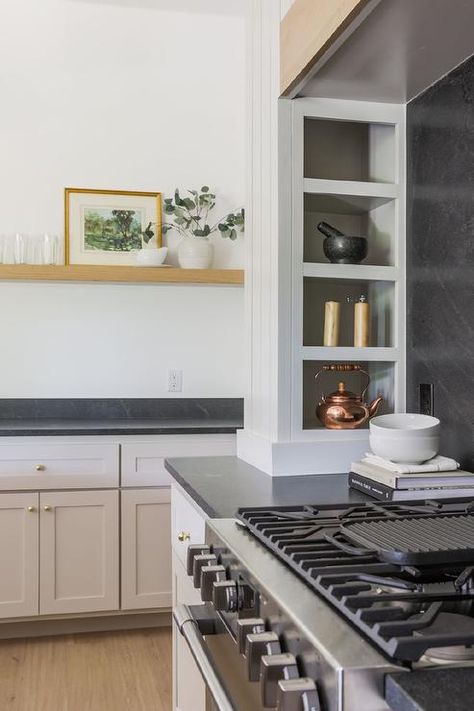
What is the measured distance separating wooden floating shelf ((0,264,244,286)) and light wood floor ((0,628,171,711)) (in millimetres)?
1544

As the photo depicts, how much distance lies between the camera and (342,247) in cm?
208

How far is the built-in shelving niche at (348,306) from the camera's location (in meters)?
2.15

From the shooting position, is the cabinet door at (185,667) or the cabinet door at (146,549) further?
the cabinet door at (146,549)

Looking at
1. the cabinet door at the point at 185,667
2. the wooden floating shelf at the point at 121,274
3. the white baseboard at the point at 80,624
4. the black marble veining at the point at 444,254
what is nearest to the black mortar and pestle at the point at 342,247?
the black marble veining at the point at 444,254

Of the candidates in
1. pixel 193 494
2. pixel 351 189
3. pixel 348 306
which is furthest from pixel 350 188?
pixel 193 494

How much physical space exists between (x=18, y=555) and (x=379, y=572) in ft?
7.71

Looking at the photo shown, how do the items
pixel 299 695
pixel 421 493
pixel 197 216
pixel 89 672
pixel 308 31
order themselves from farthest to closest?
1. pixel 197 216
2. pixel 89 672
3. pixel 308 31
4. pixel 421 493
5. pixel 299 695

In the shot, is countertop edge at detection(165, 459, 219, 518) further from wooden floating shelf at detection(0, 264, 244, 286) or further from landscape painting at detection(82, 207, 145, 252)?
landscape painting at detection(82, 207, 145, 252)

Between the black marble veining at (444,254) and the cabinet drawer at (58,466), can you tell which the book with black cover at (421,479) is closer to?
the black marble veining at (444,254)

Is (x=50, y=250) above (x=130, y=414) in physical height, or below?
above

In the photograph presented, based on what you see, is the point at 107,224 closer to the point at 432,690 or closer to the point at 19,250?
the point at 19,250

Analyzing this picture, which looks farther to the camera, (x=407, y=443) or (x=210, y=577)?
(x=407, y=443)

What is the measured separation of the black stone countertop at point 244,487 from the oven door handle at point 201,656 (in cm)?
20

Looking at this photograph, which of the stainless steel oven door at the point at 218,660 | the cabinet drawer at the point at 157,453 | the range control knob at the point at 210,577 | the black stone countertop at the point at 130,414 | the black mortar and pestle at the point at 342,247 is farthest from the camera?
the black stone countertop at the point at 130,414
